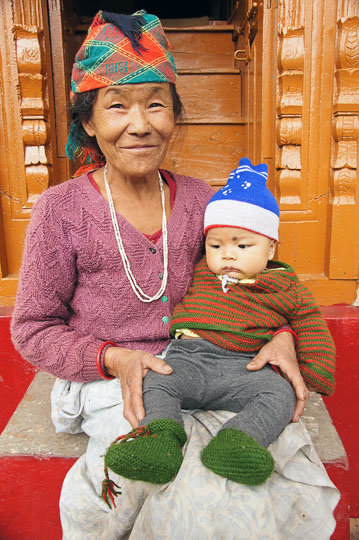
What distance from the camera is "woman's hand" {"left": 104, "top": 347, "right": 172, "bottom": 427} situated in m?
1.30

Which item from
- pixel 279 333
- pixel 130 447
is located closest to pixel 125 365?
pixel 130 447

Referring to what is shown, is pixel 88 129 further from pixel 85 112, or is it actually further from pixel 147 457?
pixel 147 457

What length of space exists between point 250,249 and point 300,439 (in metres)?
0.61

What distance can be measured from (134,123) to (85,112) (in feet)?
0.80

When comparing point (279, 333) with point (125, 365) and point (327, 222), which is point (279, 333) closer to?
point (125, 365)

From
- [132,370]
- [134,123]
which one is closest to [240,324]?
[132,370]

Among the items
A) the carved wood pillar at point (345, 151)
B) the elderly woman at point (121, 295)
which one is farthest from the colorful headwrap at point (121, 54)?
the carved wood pillar at point (345, 151)

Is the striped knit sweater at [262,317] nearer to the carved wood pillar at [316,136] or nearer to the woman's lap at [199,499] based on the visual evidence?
the woman's lap at [199,499]

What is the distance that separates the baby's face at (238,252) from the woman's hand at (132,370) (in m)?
0.39

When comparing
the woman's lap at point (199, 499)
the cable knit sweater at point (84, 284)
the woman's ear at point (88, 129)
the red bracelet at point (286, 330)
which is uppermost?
the woman's ear at point (88, 129)

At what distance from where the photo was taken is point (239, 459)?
42.8 inches

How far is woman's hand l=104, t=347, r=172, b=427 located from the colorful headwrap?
87 centimetres

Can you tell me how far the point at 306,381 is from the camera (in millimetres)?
1531

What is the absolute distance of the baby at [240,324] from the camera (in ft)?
4.38
